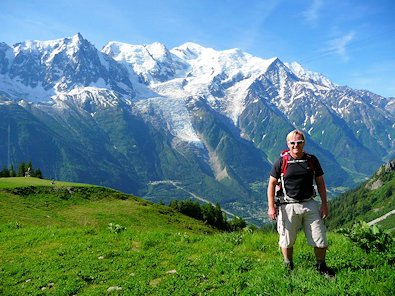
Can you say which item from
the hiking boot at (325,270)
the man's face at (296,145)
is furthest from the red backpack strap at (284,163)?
the hiking boot at (325,270)

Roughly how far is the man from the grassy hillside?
1.14 m

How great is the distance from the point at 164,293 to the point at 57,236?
11.0 m

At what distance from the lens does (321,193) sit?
13258 millimetres

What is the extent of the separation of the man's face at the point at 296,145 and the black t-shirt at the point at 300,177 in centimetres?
21

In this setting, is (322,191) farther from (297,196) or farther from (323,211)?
(297,196)

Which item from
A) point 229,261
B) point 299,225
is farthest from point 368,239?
point 229,261

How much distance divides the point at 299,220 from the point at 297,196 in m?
0.84

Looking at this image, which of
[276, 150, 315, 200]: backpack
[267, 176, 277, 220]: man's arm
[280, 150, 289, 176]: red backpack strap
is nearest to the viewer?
[276, 150, 315, 200]: backpack

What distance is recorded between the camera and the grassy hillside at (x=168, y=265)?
11461mm

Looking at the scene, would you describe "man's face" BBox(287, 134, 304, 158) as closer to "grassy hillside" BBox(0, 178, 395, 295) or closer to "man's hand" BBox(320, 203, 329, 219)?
"man's hand" BBox(320, 203, 329, 219)

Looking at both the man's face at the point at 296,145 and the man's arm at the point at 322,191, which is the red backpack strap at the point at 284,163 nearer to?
the man's face at the point at 296,145

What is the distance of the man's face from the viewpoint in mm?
12766

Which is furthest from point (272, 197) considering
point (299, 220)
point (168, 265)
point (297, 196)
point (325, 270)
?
point (168, 265)

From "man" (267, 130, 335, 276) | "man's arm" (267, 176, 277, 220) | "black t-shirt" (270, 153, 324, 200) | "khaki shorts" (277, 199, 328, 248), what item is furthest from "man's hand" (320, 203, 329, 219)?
"man's arm" (267, 176, 277, 220)
